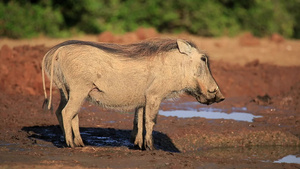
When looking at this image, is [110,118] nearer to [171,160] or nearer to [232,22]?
[171,160]

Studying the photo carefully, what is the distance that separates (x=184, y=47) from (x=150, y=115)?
2.69 feet

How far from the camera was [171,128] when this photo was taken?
7.83 m

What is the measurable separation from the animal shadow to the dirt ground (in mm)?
11

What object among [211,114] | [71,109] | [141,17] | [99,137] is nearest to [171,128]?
[99,137]

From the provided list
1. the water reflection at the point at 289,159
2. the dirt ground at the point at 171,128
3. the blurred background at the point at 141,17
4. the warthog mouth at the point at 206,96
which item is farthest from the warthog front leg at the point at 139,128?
the blurred background at the point at 141,17

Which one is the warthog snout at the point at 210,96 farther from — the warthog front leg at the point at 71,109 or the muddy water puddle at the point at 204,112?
the muddy water puddle at the point at 204,112

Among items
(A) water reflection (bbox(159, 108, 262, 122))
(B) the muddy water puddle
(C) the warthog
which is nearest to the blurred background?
(B) the muddy water puddle

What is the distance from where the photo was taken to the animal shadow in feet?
22.8

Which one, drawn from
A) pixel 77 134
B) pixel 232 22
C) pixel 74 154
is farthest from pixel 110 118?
pixel 232 22

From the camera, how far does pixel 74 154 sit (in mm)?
5867

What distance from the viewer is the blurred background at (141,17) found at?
52.2 feet

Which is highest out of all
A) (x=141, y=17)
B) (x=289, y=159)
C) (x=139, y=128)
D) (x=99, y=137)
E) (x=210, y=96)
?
(x=141, y=17)

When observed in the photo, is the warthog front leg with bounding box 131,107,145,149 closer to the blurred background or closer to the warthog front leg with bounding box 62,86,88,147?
the warthog front leg with bounding box 62,86,88,147

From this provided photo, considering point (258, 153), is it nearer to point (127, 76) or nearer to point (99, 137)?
point (99, 137)
